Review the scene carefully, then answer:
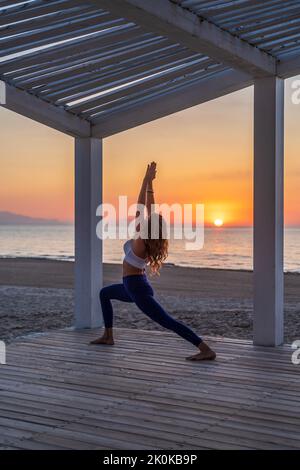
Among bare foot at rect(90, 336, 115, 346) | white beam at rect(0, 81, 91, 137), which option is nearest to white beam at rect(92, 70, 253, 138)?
white beam at rect(0, 81, 91, 137)

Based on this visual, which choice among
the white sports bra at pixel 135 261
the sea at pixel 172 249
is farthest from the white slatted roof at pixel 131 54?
the sea at pixel 172 249

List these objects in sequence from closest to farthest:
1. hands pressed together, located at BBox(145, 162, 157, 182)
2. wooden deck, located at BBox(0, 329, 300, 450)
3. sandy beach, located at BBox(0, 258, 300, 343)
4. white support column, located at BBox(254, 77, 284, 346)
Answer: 1. wooden deck, located at BBox(0, 329, 300, 450)
2. hands pressed together, located at BBox(145, 162, 157, 182)
3. white support column, located at BBox(254, 77, 284, 346)
4. sandy beach, located at BBox(0, 258, 300, 343)

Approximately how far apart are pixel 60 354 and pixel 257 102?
10.0 ft

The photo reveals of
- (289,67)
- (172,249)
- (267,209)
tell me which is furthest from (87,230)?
(172,249)

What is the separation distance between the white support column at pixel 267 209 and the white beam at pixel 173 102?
10.6 inches

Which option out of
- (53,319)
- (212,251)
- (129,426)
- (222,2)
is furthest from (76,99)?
(212,251)

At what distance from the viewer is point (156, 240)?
5852 mm

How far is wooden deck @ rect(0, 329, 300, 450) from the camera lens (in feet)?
12.1

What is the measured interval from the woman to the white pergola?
1035 millimetres

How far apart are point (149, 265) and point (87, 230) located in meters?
1.79

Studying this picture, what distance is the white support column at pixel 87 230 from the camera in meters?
7.52

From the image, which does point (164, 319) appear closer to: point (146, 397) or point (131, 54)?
point (146, 397)

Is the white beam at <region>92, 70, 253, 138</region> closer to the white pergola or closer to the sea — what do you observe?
the white pergola

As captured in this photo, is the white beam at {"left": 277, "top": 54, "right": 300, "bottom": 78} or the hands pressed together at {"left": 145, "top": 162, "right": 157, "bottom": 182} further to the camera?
the white beam at {"left": 277, "top": 54, "right": 300, "bottom": 78}
